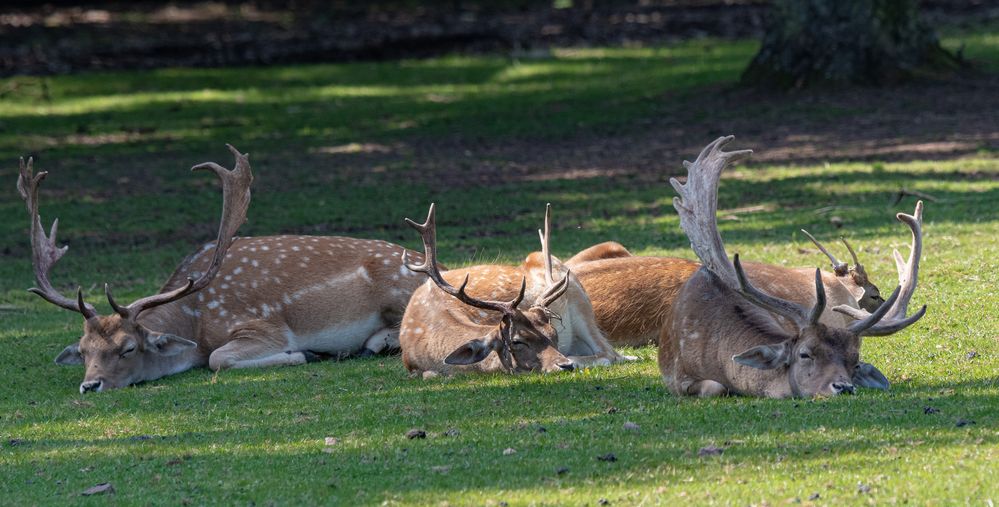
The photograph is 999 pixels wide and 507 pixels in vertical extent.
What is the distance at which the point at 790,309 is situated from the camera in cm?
808

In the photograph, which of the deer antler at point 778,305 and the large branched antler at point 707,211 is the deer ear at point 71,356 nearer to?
the large branched antler at point 707,211

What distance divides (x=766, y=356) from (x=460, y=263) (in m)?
6.26

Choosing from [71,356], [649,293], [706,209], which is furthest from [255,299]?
[706,209]

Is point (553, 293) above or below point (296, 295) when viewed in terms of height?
above

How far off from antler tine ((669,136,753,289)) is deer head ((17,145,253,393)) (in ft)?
11.2

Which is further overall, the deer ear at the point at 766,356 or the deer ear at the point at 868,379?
the deer ear at the point at 868,379

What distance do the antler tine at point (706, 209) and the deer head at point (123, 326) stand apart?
3401mm

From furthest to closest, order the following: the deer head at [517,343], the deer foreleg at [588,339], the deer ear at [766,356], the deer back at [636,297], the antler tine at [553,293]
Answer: the deer back at [636,297] → the deer foreleg at [588,339] → the antler tine at [553,293] → the deer head at [517,343] → the deer ear at [766,356]

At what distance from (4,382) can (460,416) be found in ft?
13.0

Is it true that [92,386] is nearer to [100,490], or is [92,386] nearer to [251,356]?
[251,356]

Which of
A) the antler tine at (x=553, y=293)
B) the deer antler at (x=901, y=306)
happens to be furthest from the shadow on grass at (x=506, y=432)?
the antler tine at (x=553, y=293)

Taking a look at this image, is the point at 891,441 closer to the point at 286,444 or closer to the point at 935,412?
the point at 935,412

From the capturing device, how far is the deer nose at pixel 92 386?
1018 centimetres

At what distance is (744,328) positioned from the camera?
27.8ft
